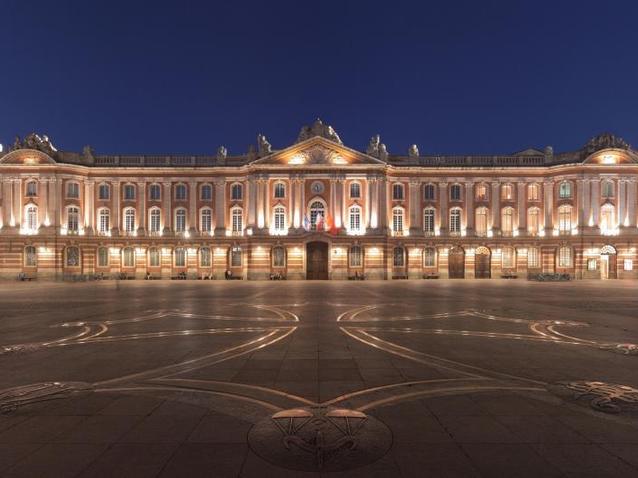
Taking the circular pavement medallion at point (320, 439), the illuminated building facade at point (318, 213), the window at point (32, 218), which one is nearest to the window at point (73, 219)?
the illuminated building facade at point (318, 213)

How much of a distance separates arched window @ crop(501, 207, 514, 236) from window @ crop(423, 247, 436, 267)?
9.93 meters

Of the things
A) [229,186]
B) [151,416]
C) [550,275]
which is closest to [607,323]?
[151,416]

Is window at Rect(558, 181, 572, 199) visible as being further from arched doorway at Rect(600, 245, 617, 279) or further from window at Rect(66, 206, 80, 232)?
window at Rect(66, 206, 80, 232)

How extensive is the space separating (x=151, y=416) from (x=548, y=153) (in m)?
62.3

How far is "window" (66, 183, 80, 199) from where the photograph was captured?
55125 mm

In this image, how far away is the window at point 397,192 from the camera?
5641 cm

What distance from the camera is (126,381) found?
28.4 feet

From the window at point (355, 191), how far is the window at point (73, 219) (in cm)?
3581

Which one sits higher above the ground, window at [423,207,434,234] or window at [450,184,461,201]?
window at [450,184,461,201]

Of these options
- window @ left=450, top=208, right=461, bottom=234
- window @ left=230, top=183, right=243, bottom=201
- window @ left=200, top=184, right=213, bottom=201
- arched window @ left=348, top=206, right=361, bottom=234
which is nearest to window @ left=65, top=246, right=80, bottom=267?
window @ left=200, top=184, right=213, bottom=201

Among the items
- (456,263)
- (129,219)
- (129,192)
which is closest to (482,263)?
(456,263)

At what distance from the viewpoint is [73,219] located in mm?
55625

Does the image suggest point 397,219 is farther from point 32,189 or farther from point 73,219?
point 32,189

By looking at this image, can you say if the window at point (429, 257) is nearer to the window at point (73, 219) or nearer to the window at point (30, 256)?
the window at point (73, 219)
